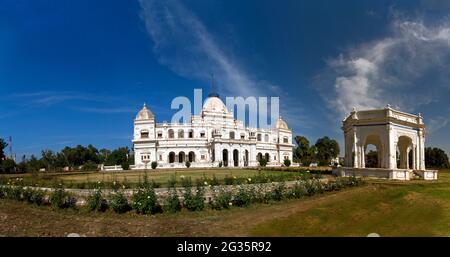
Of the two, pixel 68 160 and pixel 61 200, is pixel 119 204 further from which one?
pixel 68 160

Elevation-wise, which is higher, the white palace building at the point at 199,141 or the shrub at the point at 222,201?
the white palace building at the point at 199,141

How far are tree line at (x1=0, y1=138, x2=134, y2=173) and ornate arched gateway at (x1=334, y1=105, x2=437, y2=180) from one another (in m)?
33.2

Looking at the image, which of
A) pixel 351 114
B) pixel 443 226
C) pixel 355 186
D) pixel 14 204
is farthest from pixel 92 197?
pixel 351 114

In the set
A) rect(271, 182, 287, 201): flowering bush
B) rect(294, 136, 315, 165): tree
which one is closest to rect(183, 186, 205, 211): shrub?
rect(271, 182, 287, 201): flowering bush

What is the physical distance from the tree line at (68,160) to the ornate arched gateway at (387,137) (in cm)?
3317

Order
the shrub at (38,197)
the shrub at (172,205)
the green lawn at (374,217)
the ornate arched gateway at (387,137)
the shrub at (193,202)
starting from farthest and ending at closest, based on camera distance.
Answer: the ornate arched gateway at (387,137)
the shrub at (38,197)
the shrub at (193,202)
the shrub at (172,205)
the green lawn at (374,217)

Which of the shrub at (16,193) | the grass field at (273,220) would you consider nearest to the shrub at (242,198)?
the grass field at (273,220)

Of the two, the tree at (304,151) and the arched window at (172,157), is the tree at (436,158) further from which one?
the arched window at (172,157)

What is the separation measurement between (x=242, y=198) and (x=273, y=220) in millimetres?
2496

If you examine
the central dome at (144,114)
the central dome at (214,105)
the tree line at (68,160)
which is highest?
the central dome at (214,105)

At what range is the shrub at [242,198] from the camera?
1234cm

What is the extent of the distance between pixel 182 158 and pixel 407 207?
160ft

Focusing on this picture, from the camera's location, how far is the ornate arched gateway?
2062cm
